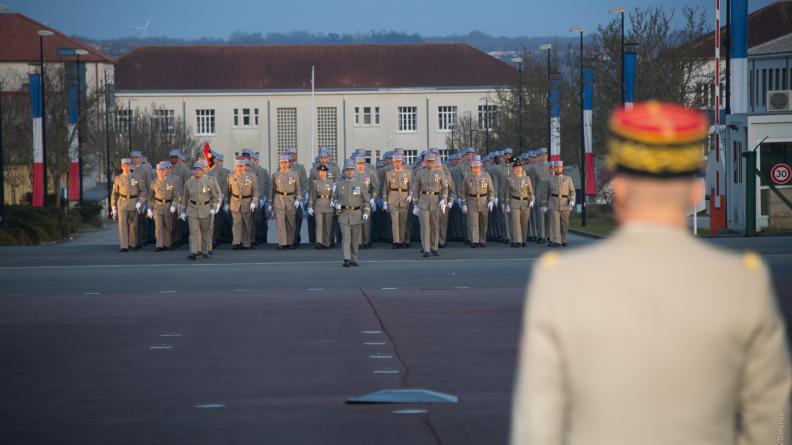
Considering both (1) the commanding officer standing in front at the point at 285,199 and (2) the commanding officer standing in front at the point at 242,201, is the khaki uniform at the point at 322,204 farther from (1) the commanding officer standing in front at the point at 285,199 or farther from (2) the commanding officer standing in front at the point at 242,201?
(2) the commanding officer standing in front at the point at 242,201

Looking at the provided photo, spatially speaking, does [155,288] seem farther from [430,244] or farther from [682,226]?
[682,226]

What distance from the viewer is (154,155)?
8875 centimetres

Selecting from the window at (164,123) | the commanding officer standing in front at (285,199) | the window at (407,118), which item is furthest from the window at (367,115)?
the commanding officer standing in front at (285,199)

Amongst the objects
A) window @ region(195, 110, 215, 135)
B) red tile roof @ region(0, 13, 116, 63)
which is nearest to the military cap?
red tile roof @ region(0, 13, 116, 63)

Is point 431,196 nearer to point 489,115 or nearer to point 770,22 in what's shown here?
point 489,115

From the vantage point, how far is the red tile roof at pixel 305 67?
398 feet

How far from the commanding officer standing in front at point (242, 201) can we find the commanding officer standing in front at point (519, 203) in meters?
6.02

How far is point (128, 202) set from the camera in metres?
34.3

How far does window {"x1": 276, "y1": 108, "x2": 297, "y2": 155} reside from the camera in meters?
120

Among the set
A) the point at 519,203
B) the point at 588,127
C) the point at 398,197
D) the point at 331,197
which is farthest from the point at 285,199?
the point at 588,127

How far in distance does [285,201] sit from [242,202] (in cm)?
102

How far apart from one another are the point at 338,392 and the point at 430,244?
65.1ft

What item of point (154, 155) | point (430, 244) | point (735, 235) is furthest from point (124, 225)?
point (154, 155)

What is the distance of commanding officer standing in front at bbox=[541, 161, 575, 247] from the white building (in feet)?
278
